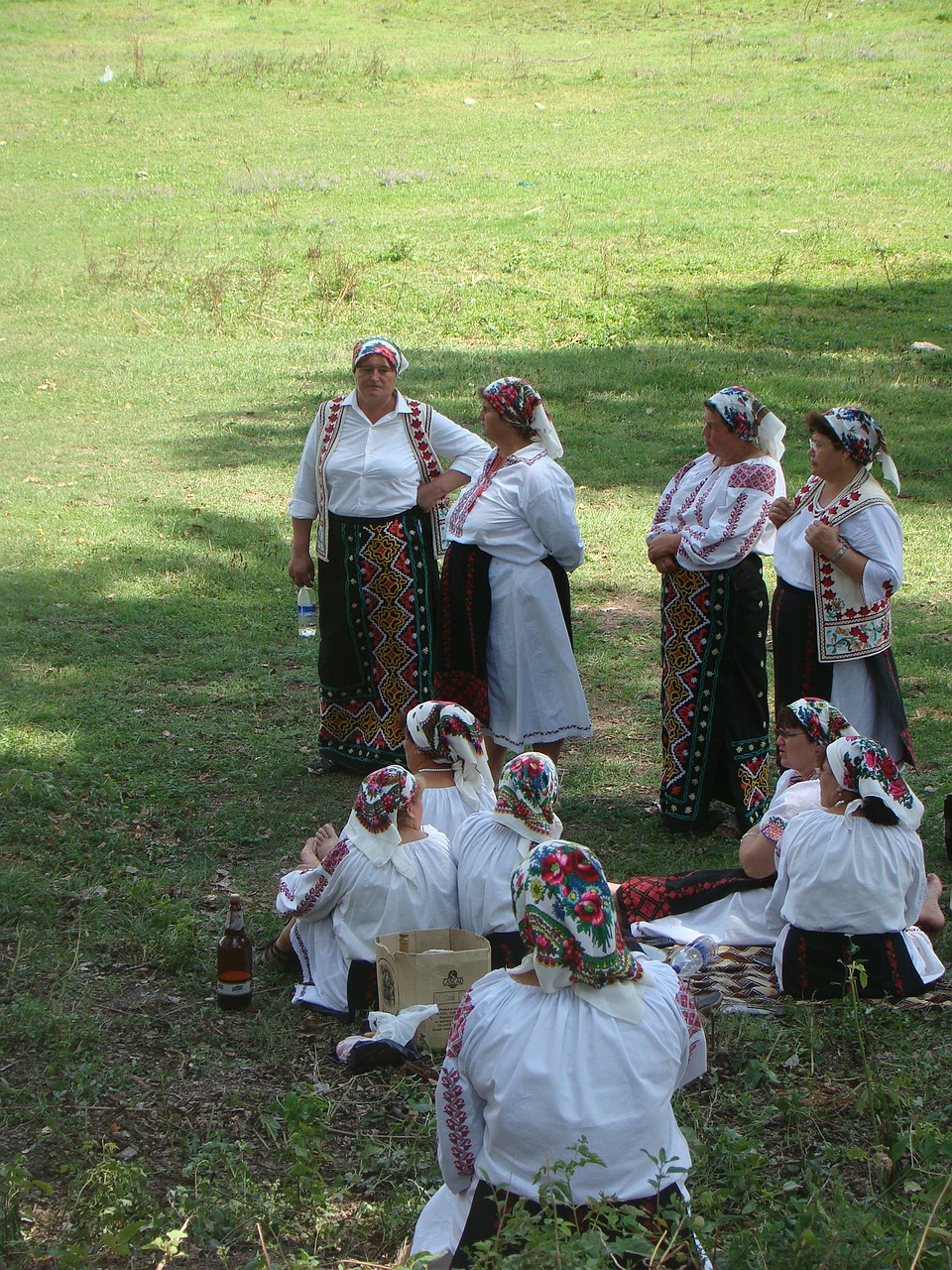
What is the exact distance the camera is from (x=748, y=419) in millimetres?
5695

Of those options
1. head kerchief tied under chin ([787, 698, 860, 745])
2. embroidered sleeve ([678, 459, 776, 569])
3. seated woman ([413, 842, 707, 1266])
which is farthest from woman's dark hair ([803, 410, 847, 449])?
seated woman ([413, 842, 707, 1266])

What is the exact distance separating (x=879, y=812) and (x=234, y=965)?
213 cm

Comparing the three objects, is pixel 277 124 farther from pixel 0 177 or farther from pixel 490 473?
pixel 490 473

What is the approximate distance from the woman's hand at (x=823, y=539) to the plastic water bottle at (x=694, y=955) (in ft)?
5.15

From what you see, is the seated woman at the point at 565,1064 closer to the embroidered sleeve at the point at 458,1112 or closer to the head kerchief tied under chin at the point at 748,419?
the embroidered sleeve at the point at 458,1112

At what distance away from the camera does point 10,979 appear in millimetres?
4711

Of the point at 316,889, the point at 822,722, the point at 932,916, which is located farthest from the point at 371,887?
the point at 932,916

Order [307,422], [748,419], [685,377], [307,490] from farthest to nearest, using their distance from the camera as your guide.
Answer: [685,377] → [307,422] → [307,490] → [748,419]

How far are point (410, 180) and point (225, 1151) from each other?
58.4 feet

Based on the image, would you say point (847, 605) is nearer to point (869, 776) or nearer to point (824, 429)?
point (824, 429)

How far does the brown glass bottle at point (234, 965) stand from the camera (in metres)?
4.54

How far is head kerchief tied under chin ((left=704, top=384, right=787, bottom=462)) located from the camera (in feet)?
18.6

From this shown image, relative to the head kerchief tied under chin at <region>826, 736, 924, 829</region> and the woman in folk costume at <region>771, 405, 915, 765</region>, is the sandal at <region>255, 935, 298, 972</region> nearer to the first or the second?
the head kerchief tied under chin at <region>826, 736, 924, 829</region>

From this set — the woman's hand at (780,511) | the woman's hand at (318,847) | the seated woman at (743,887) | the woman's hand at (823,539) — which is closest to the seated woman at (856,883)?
the seated woman at (743,887)
